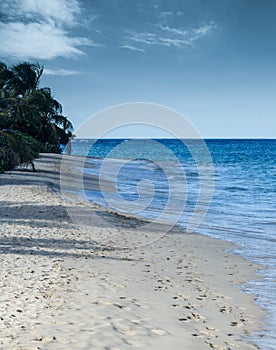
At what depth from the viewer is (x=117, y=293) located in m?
6.12

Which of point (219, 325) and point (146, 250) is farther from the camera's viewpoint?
point (146, 250)

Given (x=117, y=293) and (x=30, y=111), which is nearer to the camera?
(x=117, y=293)

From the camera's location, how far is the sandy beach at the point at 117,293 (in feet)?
14.9

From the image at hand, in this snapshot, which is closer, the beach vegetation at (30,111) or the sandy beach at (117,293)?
the sandy beach at (117,293)

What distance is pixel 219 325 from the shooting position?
5207 millimetres

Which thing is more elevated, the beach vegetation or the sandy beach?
the beach vegetation

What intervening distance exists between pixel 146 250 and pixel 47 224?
3.31 metres

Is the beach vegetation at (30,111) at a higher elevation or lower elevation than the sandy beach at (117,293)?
higher

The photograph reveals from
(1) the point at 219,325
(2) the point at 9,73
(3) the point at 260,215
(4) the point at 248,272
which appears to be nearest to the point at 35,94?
(2) the point at 9,73

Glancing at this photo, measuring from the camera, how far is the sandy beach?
4535 millimetres

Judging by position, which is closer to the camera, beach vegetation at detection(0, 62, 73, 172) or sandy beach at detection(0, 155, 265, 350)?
sandy beach at detection(0, 155, 265, 350)

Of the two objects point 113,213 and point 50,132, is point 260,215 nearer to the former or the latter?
point 113,213

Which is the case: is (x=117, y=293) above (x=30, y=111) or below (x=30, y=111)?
below

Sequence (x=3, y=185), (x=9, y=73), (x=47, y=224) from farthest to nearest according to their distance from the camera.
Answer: (x=9, y=73) < (x=3, y=185) < (x=47, y=224)
